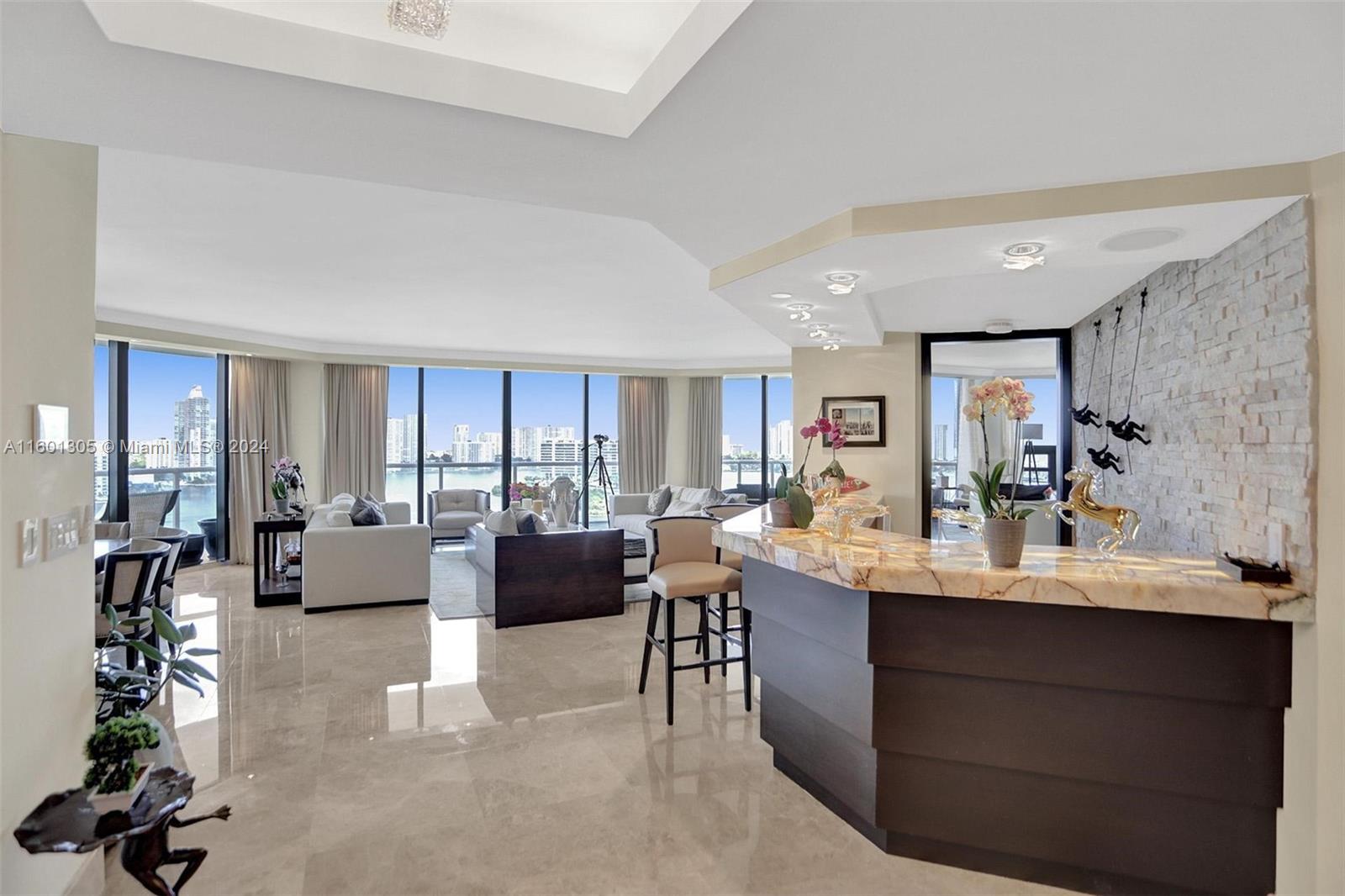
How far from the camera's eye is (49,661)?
199 cm

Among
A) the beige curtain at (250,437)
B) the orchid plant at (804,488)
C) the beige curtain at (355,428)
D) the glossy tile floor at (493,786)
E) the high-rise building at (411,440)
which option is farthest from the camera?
the high-rise building at (411,440)

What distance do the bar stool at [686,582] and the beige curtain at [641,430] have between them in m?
6.63

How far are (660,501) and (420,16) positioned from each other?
25.2ft

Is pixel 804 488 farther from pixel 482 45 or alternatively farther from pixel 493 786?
pixel 482 45

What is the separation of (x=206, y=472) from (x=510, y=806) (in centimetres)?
712

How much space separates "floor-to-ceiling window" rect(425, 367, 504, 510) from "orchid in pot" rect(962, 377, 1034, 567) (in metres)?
8.29

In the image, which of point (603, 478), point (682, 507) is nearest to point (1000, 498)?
point (682, 507)

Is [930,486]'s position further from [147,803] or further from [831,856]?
[147,803]

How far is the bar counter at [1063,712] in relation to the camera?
6.75 feet

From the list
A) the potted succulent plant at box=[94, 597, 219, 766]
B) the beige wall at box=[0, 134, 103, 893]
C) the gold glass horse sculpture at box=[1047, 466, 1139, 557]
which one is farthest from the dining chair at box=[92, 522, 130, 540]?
the gold glass horse sculpture at box=[1047, 466, 1139, 557]

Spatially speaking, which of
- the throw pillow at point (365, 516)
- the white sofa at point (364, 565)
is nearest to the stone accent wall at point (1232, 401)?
the white sofa at point (364, 565)

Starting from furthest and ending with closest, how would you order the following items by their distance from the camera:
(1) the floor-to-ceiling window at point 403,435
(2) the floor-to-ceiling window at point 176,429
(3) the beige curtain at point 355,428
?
(1) the floor-to-ceiling window at point 403,435
(3) the beige curtain at point 355,428
(2) the floor-to-ceiling window at point 176,429

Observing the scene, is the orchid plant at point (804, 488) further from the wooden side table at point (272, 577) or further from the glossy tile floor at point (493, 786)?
the wooden side table at point (272, 577)

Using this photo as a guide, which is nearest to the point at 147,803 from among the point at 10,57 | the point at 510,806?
the point at 510,806
